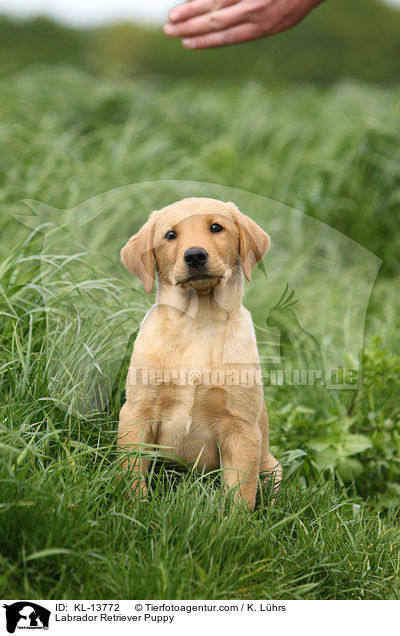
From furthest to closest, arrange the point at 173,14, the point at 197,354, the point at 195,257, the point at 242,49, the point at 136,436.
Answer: the point at 242,49, the point at 173,14, the point at 136,436, the point at 197,354, the point at 195,257

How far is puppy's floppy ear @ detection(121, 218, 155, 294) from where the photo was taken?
101 inches

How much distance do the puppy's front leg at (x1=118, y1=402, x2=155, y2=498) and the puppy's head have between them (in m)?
0.47

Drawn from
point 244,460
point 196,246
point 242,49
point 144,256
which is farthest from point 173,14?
point 242,49

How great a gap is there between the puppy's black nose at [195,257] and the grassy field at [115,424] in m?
0.68

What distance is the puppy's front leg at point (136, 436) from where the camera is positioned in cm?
263

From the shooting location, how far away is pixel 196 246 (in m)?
2.38

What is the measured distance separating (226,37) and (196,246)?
1.68m

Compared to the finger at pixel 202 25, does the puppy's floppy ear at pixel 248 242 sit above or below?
below
